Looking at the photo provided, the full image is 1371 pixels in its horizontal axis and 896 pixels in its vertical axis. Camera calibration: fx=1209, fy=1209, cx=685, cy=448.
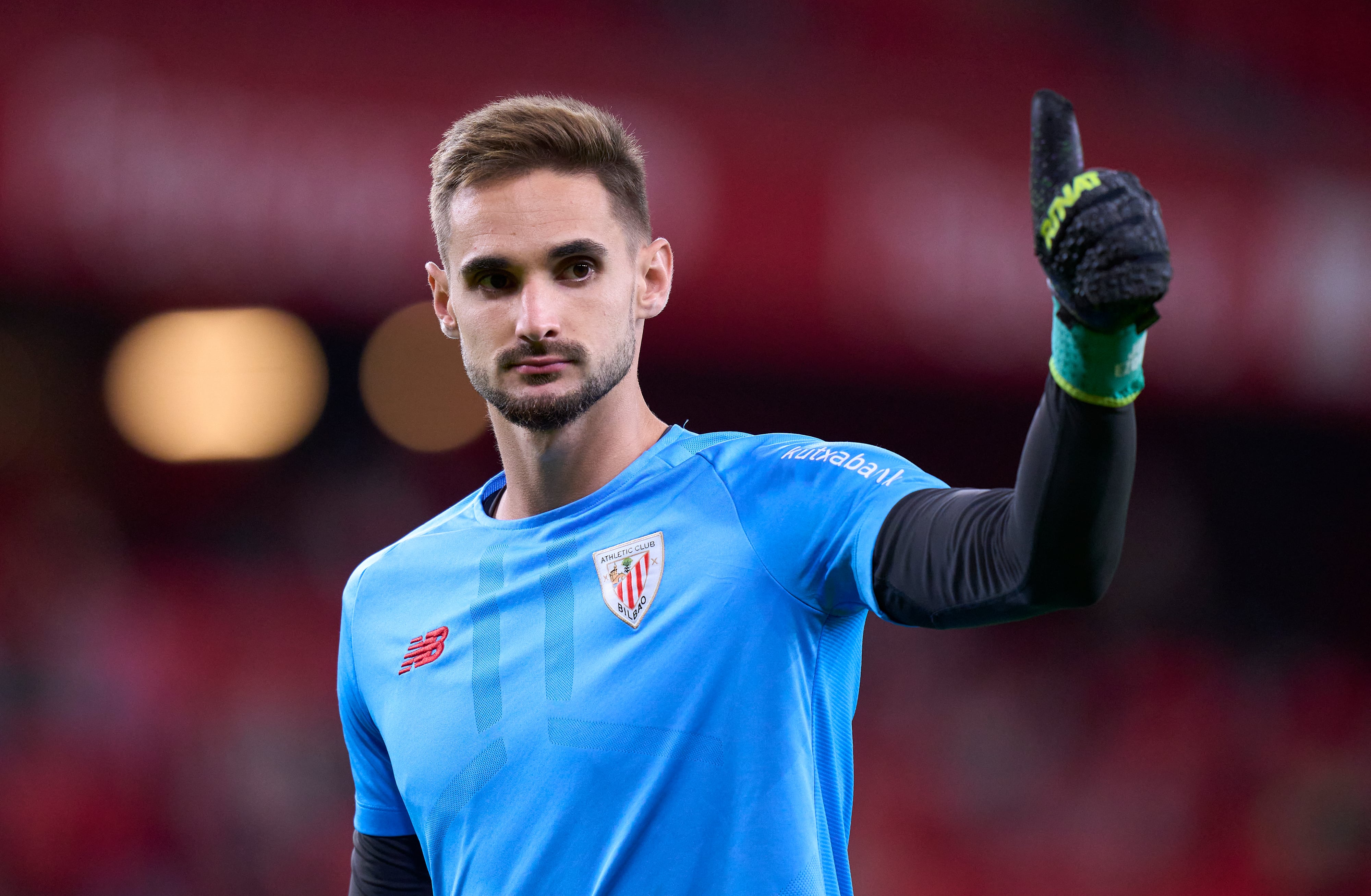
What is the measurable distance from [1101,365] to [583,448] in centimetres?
101

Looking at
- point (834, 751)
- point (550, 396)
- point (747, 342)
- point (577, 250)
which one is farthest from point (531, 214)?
point (747, 342)

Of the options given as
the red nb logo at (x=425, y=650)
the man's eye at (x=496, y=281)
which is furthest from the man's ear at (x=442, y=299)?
the red nb logo at (x=425, y=650)

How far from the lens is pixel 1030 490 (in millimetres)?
1299

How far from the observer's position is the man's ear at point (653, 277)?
217 cm

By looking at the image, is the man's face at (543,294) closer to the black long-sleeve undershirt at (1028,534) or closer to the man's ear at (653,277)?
the man's ear at (653,277)

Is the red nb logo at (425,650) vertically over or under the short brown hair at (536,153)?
under

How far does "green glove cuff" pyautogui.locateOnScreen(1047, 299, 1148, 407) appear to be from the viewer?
49.0 inches

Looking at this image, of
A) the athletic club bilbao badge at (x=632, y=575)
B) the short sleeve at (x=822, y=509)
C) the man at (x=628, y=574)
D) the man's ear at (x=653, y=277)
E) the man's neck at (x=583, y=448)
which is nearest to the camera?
the man at (x=628, y=574)

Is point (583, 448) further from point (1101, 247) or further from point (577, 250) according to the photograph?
point (1101, 247)

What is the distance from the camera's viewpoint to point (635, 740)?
177 centimetres

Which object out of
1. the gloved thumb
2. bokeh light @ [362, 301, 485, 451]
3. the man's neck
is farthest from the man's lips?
bokeh light @ [362, 301, 485, 451]

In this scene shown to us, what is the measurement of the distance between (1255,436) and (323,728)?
26.4 ft

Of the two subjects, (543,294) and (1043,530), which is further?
(543,294)

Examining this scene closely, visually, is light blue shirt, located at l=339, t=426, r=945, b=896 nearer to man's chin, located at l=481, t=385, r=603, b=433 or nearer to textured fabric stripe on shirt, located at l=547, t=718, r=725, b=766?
textured fabric stripe on shirt, located at l=547, t=718, r=725, b=766
